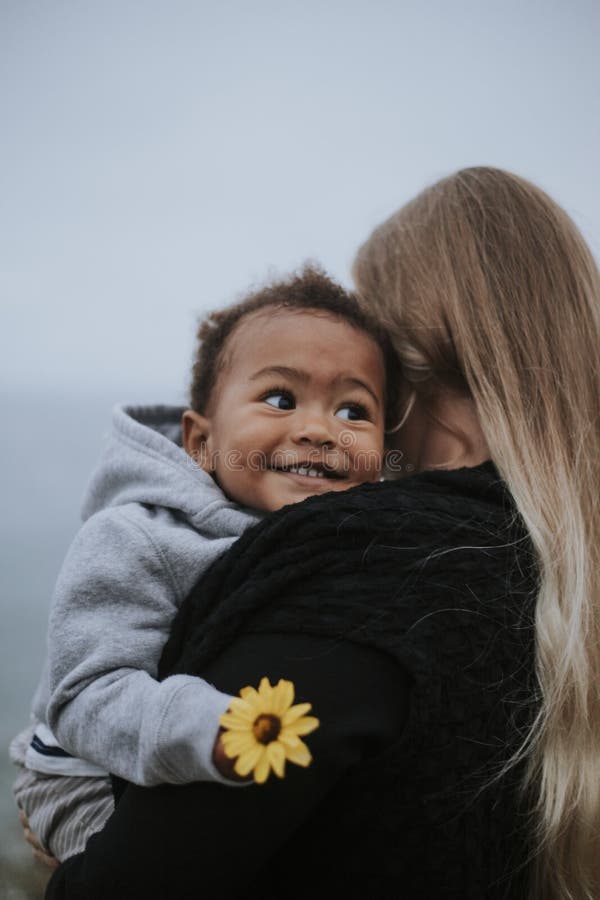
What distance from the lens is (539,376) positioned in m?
1.16

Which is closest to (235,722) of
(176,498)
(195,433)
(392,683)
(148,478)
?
(392,683)

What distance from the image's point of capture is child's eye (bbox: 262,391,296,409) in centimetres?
139

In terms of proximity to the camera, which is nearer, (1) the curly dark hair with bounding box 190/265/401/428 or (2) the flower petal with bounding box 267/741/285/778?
(2) the flower petal with bounding box 267/741/285/778

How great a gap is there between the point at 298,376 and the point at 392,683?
0.71m

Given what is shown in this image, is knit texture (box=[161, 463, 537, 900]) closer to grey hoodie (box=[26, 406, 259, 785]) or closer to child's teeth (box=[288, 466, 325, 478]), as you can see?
grey hoodie (box=[26, 406, 259, 785])

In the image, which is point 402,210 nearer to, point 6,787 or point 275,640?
point 275,640

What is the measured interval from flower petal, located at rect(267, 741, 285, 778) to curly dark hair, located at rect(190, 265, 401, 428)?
86 cm

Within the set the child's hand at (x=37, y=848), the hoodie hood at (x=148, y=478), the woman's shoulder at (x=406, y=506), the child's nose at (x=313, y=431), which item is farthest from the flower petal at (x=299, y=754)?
the child's hand at (x=37, y=848)

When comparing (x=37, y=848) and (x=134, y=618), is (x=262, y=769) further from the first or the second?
(x=37, y=848)

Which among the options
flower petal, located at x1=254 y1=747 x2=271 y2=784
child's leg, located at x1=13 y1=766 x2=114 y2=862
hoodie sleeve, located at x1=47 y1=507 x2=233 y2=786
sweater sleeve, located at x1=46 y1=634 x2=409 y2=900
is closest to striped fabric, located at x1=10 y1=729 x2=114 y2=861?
child's leg, located at x1=13 y1=766 x2=114 y2=862

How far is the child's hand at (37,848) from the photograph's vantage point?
Result: 1.41m

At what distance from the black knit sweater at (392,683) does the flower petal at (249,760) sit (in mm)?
59

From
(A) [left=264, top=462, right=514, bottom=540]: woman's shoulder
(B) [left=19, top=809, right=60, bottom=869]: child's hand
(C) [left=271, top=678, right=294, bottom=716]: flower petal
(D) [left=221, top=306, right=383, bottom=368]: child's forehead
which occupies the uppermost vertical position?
(D) [left=221, top=306, right=383, bottom=368]: child's forehead

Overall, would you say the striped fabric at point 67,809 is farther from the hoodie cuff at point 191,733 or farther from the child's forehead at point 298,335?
the child's forehead at point 298,335
